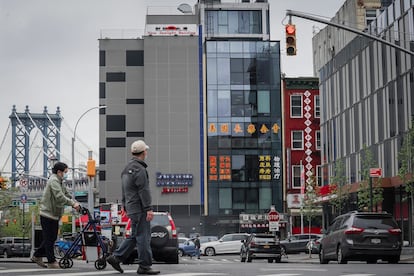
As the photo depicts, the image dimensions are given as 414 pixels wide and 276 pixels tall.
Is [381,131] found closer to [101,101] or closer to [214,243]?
[214,243]

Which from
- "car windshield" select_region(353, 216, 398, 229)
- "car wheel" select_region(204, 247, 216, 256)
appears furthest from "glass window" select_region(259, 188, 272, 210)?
"car windshield" select_region(353, 216, 398, 229)

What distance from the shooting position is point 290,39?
949 inches

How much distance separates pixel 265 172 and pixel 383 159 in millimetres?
33523

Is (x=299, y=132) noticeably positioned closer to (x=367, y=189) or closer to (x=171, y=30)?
(x=171, y=30)

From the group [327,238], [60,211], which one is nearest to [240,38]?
[327,238]

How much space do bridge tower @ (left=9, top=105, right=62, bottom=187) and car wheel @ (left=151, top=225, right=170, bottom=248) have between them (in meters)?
138

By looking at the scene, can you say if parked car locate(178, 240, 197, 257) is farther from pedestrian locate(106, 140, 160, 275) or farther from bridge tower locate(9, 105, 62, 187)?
bridge tower locate(9, 105, 62, 187)

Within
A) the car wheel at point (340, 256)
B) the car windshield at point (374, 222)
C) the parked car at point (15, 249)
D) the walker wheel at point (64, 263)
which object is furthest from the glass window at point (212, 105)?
the walker wheel at point (64, 263)

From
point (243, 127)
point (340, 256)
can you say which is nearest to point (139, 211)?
point (340, 256)

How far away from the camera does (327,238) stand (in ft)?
92.9

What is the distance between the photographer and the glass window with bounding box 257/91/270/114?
274 feet

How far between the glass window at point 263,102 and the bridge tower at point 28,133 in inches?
3254

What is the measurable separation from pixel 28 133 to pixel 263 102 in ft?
299

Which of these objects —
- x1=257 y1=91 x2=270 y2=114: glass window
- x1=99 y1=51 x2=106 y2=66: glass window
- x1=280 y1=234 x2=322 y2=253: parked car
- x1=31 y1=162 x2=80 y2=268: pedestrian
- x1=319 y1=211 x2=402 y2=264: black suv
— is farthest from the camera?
x1=99 y1=51 x2=106 y2=66: glass window
